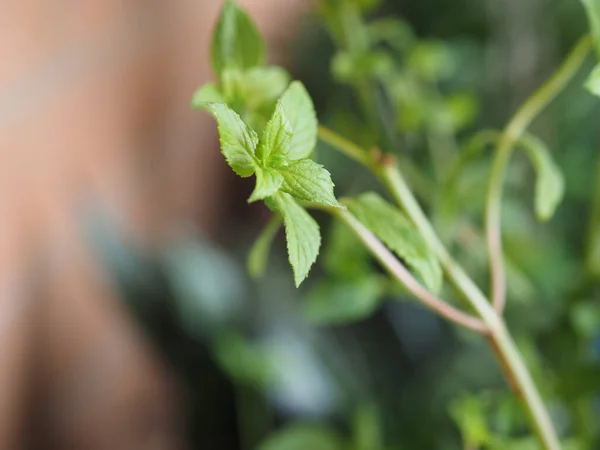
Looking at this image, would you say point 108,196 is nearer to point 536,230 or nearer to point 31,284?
point 31,284

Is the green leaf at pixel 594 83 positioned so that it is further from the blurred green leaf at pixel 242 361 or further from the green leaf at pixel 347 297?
the blurred green leaf at pixel 242 361

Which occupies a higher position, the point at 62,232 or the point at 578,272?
the point at 62,232

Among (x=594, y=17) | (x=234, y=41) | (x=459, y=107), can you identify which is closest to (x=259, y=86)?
(x=234, y=41)

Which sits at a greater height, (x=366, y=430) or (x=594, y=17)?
(x=594, y=17)

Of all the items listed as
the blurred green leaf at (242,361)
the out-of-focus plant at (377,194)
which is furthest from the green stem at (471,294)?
the blurred green leaf at (242,361)

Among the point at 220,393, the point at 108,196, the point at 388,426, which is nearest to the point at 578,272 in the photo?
the point at 388,426

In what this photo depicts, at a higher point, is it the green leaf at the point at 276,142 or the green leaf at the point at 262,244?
the green leaf at the point at 276,142

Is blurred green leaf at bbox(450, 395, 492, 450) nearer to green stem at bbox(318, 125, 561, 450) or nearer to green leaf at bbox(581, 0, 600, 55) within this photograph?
green stem at bbox(318, 125, 561, 450)

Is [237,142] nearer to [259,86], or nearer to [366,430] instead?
[259,86]
